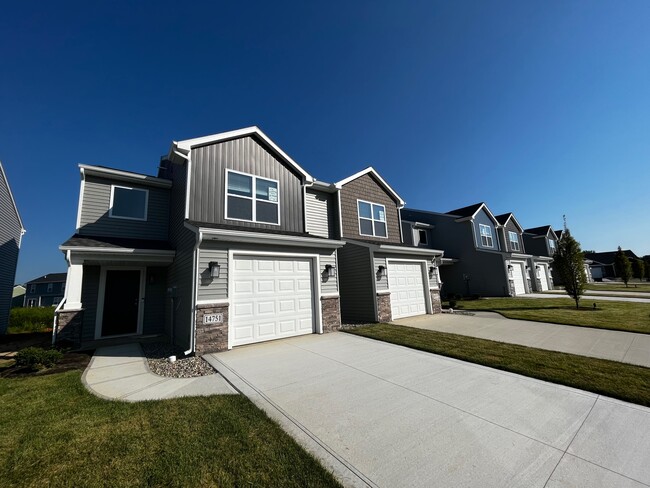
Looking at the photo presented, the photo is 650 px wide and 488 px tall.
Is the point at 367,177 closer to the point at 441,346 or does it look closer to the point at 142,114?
the point at 441,346

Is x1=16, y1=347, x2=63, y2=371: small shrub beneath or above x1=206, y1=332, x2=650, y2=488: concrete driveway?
above

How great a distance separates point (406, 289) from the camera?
12.4 meters

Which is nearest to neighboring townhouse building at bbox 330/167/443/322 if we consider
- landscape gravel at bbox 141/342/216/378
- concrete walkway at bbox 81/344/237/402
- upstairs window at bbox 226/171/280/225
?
upstairs window at bbox 226/171/280/225

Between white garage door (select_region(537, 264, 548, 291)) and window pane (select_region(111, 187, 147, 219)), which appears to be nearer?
window pane (select_region(111, 187, 147, 219))

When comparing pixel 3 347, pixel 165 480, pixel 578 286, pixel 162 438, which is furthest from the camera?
pixel 578 286

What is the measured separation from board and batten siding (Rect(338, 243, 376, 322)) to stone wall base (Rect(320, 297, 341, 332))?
2.10 m

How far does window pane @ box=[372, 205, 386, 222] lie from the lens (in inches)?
585

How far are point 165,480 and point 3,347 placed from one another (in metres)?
11.4

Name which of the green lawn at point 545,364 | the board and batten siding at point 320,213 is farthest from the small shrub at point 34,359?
the board and batten siding at point 320,213

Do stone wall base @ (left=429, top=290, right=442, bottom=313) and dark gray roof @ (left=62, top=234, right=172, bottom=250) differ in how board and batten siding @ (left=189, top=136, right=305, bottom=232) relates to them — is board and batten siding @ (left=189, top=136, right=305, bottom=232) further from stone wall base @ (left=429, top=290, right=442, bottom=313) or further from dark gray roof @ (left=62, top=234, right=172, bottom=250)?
stone wall base @ (left=429, top=290, right=442, bottom=313)

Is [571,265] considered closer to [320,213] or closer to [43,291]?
[320,213]

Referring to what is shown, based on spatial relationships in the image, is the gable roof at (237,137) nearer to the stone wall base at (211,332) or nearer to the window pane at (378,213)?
the window pane at (378,213)

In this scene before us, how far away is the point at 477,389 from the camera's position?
14.5 ft

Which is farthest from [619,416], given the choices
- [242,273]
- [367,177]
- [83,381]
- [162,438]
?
[367,177]
